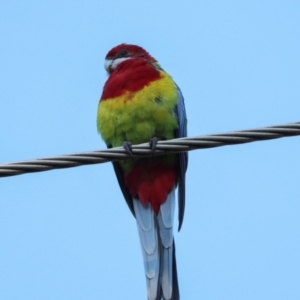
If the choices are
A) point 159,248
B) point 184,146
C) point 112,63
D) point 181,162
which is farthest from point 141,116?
point 184,146

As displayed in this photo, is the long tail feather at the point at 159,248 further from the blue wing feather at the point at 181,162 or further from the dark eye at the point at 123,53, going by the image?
the dark eye at the point at 123,53

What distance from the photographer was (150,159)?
5363 mm

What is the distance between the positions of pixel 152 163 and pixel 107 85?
0.83m

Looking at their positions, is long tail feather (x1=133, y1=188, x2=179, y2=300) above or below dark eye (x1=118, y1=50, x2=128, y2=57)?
below

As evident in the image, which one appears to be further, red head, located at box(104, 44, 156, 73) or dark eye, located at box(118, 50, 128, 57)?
dark eye, located at box(118, 50, 128, 57)

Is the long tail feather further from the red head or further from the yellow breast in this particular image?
the red head

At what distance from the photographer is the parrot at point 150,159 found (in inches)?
202

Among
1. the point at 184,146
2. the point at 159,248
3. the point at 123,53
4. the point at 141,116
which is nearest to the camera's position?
the point at 184,146

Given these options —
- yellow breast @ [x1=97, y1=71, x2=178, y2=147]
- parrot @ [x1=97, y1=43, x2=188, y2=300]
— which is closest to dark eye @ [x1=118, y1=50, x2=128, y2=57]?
parrot @ [x1=97, y1=43, x2=188, y2=300]

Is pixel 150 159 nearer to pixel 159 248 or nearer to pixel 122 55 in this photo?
pixel 159 248

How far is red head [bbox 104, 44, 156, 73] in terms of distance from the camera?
20.6 ft

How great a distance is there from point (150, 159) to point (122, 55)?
1.43 meters

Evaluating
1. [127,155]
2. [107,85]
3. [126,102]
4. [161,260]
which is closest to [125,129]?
→ [126,102]

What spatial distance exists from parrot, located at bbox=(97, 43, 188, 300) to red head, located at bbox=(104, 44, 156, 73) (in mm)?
614
